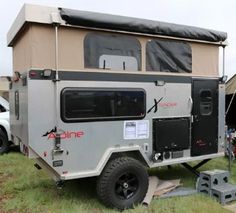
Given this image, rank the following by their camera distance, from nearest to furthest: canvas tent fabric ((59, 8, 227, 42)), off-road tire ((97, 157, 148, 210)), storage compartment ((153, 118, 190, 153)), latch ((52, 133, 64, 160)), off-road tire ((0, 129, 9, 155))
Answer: latch ((52, 133, 64, 160))
canvas tent fabric ((59, 8, 227, 42))
off-road tire ((97, 157, 148, 210))
storage compartment ((153, 118, 190, 153))
off-road tire ((0, 129, 9, 155))

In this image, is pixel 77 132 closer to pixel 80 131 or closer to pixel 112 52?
pixel 80 131

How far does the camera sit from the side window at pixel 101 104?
16.4 ft

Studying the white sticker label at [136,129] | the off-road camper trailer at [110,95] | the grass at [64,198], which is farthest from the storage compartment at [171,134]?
the grass at [64,198]

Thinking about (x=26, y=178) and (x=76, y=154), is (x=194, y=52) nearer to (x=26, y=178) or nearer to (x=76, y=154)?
(x=76, y=154)

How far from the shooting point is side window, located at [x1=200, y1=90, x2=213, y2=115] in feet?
21.2

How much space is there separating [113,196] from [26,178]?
2322 millimetres

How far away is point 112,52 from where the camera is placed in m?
5.45

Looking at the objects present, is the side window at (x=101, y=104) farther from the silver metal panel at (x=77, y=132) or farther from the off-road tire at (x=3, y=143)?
the off-road tire at (x=3, y=143)

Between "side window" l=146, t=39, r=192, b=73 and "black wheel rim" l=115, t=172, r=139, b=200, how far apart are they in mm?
1754

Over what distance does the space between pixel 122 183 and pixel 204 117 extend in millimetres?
2093

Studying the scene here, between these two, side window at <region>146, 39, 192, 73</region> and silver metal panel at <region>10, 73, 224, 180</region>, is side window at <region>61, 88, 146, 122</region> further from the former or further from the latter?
side window at <region>146, 39, 192, 73</region>

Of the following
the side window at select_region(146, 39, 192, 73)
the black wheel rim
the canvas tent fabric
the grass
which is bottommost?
the grass

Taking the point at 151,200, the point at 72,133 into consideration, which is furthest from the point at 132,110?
the point at 151,200

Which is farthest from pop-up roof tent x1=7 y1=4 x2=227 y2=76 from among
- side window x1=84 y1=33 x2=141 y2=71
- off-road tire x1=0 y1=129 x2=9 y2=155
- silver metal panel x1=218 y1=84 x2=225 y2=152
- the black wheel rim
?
off-road tire x1=0 y1=129 x2=9 y2=155
